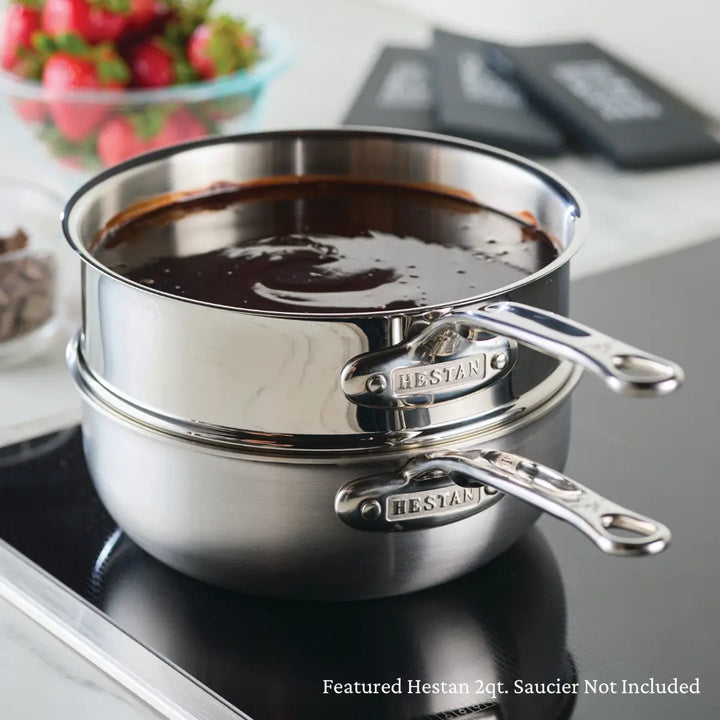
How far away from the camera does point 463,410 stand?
2.07ft

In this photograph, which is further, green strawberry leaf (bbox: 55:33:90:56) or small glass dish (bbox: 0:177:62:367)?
green strawberry leaf (bbox: 55:33:90:56)

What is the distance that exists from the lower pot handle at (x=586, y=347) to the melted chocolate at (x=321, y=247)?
0.10 metres

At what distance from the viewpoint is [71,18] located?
3.96ft

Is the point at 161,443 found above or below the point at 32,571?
above

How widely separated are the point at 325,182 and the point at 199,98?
415 mm

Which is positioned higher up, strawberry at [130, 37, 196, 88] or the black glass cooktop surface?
strawberry at [130, 37, 196, 88]

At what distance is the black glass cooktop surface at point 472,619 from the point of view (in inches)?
25.3

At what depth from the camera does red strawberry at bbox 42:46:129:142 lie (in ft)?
3.97

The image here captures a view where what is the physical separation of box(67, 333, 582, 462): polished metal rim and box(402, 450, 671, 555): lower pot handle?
0.01m

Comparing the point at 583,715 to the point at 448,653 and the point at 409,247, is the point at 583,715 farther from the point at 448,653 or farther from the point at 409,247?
the point at 409,247

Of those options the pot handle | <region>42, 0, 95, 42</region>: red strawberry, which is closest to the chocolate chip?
<region>42, 0, 95, 42</region>: red strawberry

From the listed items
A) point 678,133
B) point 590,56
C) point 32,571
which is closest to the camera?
point 32,571

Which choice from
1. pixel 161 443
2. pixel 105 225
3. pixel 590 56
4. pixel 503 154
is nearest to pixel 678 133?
pixel 590 56

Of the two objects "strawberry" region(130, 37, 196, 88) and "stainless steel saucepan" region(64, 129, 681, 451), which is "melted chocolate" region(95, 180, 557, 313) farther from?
"strawberry" region(130, 37, 196, 88)
